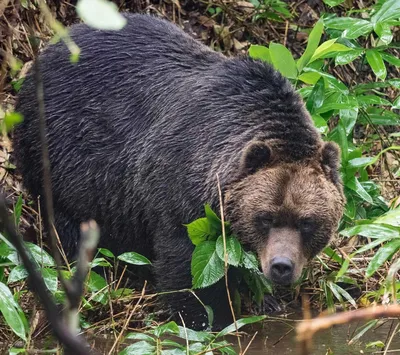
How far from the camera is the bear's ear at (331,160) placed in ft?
17.3

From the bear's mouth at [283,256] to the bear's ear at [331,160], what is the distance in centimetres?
50

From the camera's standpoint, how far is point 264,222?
5.09 meters

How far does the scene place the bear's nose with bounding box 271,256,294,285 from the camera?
4.81m

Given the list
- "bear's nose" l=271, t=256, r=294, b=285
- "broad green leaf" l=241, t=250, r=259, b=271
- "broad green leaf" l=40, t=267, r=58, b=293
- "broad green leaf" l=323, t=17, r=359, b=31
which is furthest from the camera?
"broad green leaf" l=323, t=17, r=359, b=31

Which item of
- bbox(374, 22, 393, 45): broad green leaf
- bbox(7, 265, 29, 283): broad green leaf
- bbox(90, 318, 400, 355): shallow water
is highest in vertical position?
bbox(374, 22, 393, 45): broad green leaf

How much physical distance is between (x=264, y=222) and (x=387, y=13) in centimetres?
251

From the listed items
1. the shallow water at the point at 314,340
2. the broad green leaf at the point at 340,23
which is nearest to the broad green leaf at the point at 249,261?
the shallow water at the point at 314,340

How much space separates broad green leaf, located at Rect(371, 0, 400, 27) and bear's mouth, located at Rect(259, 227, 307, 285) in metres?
2.43

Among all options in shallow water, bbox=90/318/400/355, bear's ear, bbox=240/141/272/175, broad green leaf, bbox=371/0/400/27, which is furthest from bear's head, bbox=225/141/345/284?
broad green leaf, bbox=371/0/400/27

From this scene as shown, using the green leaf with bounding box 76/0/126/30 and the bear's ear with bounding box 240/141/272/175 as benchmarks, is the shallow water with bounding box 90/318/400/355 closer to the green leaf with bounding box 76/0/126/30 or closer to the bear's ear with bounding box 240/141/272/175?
the bear's ear with bounding box 240/141/272/175

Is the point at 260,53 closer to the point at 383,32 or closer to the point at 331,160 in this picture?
the point at 383,32

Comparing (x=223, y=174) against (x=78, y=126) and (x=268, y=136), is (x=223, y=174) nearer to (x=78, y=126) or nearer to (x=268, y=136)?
(x=268, y=136)

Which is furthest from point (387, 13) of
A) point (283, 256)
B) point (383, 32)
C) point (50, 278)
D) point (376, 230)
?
point (50, 278)

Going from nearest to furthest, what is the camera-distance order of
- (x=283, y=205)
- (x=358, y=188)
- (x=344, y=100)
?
(x=283, y=205)
(x=358, y=188)
(x=344, y=100)
